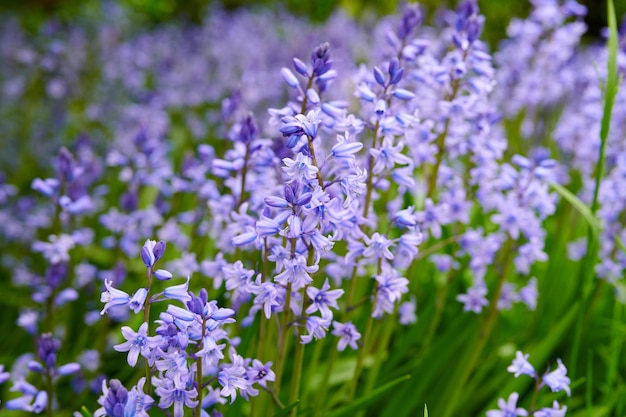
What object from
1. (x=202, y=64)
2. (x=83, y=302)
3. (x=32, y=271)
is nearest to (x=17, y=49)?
(x=202, y=64)

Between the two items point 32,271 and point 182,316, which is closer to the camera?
point 182,316

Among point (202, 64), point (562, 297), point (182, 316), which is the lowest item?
point (562, 297)

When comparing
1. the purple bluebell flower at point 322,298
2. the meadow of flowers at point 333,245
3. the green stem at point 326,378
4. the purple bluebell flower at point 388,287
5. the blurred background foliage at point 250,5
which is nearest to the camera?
the meadow of flowers at point 333,245

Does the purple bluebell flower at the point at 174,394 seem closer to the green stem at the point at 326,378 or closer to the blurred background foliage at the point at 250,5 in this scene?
the green stem at the point at 326,378

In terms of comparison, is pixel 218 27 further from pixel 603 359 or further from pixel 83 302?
pixel 603 359

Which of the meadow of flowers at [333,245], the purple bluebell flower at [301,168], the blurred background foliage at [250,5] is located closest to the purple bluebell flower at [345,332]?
the meadow of flowers at [333,245]

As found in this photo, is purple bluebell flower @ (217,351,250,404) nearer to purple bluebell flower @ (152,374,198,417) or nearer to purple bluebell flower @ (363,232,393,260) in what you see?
purple bluebell flower @ (152,374,198,417)

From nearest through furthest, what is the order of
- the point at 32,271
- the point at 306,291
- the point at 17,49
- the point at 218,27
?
the point at 306,291 < the point at 32,271 < the point at 17,49 < the point at 218,27
